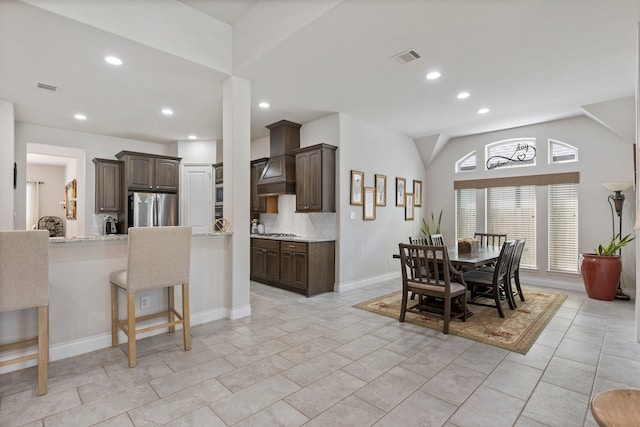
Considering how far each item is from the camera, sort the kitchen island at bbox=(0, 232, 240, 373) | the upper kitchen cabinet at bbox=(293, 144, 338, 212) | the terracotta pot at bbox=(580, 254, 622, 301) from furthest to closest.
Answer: the upper kitchen cabinet at bbox=(293, 144, 338, 212) < the terracotta pot at bbox=(580, 254, 622, 301) < the kitchen island at bbox=(0, 232, 240, 373)

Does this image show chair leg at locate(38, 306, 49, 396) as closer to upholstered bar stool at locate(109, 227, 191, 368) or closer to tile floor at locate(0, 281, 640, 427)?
tile floor at locate(0, 281, 640, 427)

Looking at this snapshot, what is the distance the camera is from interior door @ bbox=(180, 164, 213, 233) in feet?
23.4

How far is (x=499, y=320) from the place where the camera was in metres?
3.64

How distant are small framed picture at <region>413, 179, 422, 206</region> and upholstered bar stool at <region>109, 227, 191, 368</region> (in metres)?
5.24

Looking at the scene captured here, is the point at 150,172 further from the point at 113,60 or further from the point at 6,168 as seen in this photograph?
the point at 113,60

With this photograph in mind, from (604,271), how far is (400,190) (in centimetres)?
341

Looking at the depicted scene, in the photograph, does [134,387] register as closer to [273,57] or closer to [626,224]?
[273,57]

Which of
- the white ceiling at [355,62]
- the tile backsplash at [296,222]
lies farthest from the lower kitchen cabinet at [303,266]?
the white ceiling at [355,62]

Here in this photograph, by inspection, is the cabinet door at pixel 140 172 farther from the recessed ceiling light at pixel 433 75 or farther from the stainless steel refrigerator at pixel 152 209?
the recessed ceiling light at pixel 433 75

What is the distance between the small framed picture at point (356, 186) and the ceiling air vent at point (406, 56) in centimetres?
221

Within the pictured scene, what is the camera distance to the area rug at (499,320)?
10.2ft

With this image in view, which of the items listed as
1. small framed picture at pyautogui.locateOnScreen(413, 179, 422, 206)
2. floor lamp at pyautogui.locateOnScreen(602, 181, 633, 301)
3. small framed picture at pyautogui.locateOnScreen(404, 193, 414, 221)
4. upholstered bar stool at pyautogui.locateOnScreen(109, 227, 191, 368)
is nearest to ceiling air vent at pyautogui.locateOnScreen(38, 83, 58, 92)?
upholstered bar stool at pyautogui.locateOnScreen(109, 227, 191, 368)

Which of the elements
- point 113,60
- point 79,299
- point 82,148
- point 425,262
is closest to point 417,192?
point 425,262

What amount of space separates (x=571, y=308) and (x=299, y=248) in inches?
152
